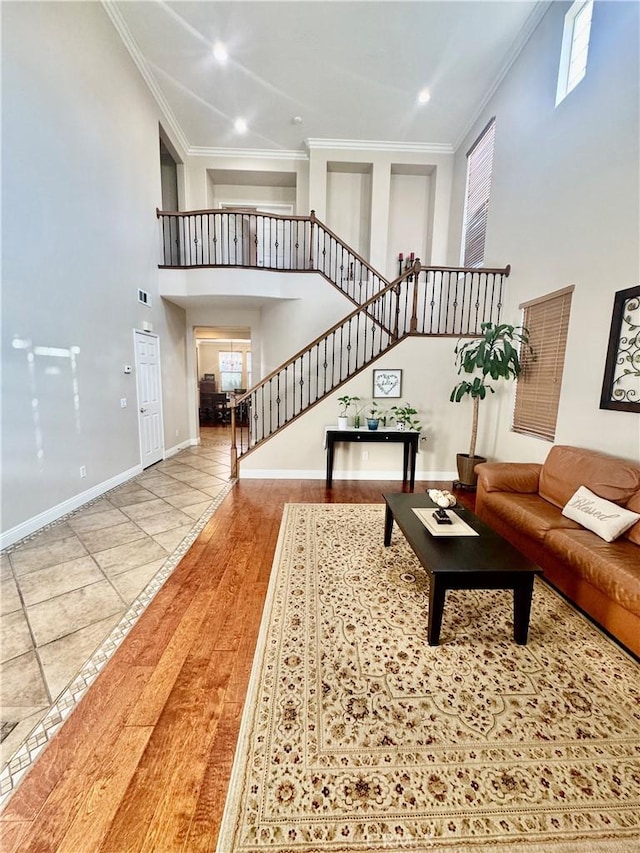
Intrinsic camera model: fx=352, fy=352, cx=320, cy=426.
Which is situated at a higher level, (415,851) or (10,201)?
(10,201)

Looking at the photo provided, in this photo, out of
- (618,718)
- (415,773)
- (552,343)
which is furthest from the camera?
(552,343)

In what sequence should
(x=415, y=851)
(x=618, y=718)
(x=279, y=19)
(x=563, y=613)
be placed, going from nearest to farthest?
1. (x=415, y=851)
2. (x=618, y=718)
3. (x=563, y=613)
4. (x=279, y=19)

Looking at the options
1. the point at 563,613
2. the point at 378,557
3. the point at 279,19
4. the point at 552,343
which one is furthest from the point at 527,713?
the point at 279,19

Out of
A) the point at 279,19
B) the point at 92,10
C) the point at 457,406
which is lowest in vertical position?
the point at 457,406

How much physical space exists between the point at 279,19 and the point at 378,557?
5999 millimetres

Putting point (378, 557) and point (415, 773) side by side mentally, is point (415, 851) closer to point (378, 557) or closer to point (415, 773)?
point (415, 773)

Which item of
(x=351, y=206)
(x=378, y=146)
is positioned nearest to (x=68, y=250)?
(x=351, y=206)

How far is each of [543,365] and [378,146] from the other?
5.33 meters

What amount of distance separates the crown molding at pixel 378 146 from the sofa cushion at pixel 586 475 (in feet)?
20.4

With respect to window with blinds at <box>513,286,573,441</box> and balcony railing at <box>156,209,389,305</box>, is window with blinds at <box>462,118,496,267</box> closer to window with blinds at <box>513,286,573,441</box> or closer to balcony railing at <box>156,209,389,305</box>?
balcony railing at <box>156,209,389,305</box>

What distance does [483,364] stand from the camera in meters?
4.09

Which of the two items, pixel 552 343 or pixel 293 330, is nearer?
pixel 552 343

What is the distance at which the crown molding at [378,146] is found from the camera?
20.8ft

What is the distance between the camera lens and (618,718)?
151cm
